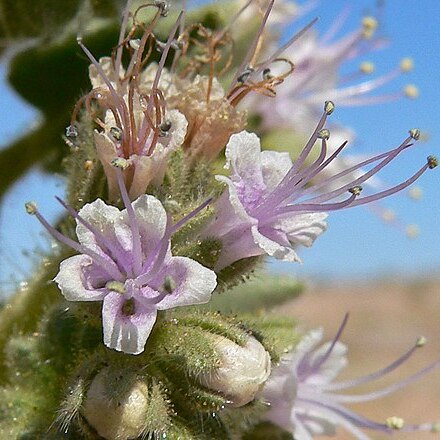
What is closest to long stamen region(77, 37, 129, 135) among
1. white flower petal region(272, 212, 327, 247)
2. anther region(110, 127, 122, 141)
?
anther region(110, 127, 122, 141)

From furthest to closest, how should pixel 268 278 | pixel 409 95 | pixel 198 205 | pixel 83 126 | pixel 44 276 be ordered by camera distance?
pixel 409 95 → pixel 268 278 → pixel 44 276 → pixel 83 126 → pixel 198 205

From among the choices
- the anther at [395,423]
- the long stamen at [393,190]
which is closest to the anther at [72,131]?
the long stamen at [393,190]

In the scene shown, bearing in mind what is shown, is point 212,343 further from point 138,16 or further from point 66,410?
point 138,16

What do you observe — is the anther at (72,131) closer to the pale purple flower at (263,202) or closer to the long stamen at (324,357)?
the pale purple flower at (263,202)

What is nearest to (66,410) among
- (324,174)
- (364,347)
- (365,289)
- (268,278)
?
(268,278)

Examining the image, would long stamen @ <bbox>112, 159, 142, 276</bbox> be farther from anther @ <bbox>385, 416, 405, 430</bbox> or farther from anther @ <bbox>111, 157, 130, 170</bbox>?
anther @ <bbox>385, 416, 405, 430</bbox>

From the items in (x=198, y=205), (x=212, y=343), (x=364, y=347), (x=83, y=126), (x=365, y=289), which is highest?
(x=83, y=126)

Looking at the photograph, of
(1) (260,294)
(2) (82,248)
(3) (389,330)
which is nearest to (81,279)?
(2) (82,248)

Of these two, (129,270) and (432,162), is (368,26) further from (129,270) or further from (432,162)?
(129,270)
